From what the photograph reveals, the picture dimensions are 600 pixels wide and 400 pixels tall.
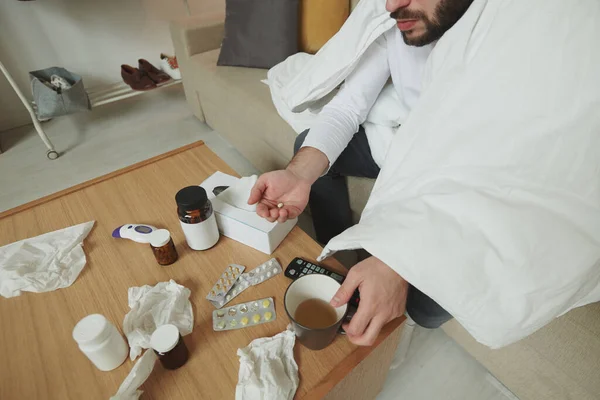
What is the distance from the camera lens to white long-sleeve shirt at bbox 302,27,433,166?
81 cm

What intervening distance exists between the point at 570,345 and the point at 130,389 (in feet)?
2.50

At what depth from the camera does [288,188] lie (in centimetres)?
78

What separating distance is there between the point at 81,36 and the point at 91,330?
1.97m

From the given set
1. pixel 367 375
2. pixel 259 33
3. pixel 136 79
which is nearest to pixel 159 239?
pixel 367 375

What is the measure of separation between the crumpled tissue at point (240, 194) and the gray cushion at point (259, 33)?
2.64 feet

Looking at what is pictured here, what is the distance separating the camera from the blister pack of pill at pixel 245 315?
0.60m

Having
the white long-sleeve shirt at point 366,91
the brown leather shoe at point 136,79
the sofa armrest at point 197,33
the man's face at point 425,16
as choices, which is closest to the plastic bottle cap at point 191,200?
the white long-sleeve shirt at point 366,91

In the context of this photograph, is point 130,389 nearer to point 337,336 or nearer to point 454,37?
point 337,336

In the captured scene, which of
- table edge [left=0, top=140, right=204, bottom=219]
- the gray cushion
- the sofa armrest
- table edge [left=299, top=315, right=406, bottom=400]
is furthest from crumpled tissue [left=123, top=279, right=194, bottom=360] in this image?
the sofa armrest

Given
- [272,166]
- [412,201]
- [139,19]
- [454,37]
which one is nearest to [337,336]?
[412,201]

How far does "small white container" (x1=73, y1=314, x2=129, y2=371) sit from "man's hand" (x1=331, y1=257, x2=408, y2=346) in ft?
1.11

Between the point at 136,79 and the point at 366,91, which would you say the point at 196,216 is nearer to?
the point at 366,91

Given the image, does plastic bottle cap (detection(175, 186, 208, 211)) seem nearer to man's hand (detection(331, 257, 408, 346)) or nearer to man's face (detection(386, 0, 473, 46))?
man's hand (detection(331, 257, 408, 346))

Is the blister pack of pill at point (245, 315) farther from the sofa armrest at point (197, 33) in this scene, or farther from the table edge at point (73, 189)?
the sofa armrest at point (197, 33)
